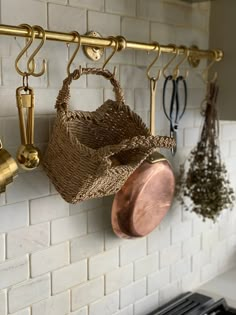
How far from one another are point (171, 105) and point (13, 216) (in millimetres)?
564

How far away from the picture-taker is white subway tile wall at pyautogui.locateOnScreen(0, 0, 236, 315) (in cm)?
103

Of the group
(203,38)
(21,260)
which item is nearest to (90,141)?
(21,260)

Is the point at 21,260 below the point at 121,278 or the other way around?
the other way around

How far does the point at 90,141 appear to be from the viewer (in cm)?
106

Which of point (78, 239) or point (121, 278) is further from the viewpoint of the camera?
point (121, 278)

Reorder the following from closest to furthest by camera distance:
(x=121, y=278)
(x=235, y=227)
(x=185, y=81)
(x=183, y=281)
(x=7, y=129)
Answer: (x=7, y=129) < (x=121, y=278) < (x=185, y=81) < (x=183, y=281) < (x=235, y=227)

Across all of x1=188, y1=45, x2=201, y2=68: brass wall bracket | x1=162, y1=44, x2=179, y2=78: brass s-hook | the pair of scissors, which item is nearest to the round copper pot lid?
the pair of scissors

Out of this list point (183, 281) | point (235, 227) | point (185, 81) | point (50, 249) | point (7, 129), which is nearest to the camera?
point (7, 129)

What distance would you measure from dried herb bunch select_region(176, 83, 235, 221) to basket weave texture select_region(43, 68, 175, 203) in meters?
0.44

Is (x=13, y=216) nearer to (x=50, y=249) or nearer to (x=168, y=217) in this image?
(x=50, y=249)

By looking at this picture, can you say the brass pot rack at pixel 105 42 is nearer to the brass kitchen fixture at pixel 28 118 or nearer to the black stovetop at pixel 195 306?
the brass kitchen fixture at pixel 28 118

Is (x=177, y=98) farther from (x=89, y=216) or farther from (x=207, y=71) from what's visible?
(x=89, y=216)

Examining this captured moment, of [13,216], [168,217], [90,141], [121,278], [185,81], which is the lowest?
[121,278]

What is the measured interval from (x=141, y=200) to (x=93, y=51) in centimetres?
38
